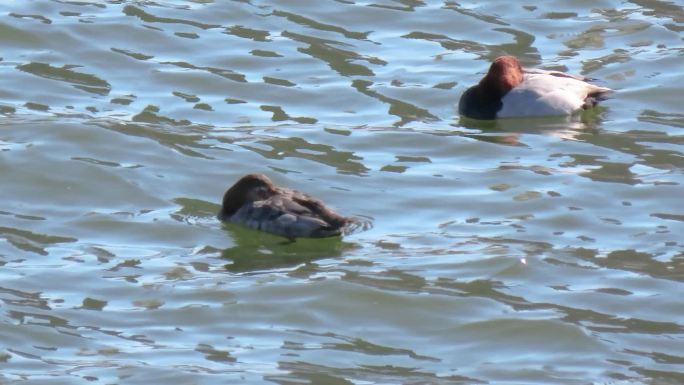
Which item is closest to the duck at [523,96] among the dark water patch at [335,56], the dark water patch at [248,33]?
the dark water patch at [335,56]

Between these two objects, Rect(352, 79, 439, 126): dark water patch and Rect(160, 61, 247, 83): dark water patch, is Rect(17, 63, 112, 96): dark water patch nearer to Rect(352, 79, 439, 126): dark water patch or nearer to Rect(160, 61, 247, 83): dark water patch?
Rect(160, 61, 247, 83): dark water patch

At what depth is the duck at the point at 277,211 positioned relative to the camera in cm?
1127

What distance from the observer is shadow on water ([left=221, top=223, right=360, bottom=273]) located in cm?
1098

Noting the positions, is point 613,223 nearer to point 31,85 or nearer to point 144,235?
point 144,235

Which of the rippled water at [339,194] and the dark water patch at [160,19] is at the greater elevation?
the dark water patch at [160,19]

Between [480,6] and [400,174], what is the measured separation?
18.1 ft

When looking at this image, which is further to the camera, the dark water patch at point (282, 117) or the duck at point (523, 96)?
the duck at point (523, 96)

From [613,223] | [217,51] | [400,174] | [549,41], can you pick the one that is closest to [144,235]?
[400,174]

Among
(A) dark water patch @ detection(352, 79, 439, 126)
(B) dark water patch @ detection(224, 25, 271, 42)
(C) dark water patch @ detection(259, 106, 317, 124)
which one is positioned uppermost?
(B) dark water patch @ detection(224, 25, 271, 42)

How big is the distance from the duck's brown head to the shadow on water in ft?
0.55

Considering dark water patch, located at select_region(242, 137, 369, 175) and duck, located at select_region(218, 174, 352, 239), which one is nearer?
duck, located at select_region(218, 174, 352, 239)

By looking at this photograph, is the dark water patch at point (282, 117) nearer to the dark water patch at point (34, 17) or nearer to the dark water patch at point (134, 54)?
the dark water patch at point (134, 54)

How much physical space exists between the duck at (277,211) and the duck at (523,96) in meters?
3.29

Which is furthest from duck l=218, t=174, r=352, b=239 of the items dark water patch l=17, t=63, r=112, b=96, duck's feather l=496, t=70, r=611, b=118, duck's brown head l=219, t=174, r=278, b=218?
dark water patch l=17, t=63, r=112, b=96
